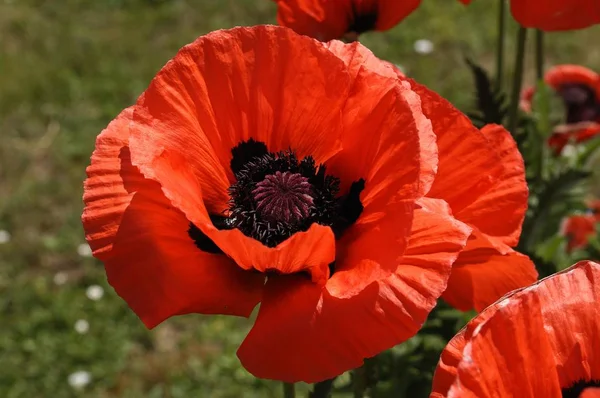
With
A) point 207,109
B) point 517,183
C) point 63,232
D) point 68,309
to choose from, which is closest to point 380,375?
point 517,183

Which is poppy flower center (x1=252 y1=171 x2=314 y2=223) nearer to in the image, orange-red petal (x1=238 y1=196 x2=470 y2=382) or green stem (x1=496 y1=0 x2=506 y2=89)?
orange-red petal (x1=238 y1=196 x2=470 y2=382)

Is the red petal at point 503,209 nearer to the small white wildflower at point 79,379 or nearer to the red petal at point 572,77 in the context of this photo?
the red petal at point 572,77

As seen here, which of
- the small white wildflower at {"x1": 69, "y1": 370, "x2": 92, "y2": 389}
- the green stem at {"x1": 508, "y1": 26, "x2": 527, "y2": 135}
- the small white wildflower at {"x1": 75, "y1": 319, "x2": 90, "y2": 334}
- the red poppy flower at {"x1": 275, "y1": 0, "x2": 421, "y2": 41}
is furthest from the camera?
the small white wildflower at {"x1": 75, "y1": 319, "x2": 90, "y2": 334}

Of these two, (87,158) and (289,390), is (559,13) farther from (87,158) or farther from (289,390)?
(87,158)

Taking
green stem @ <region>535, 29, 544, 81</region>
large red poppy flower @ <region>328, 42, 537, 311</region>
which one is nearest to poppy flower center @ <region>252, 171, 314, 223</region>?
large red poppy flower @ <region>328, 42, 537, 311</region>

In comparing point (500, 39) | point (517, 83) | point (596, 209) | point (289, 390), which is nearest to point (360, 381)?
point (289, 390)

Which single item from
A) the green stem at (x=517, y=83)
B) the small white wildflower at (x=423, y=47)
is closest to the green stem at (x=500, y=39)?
the green stem at (x=517, y=83)
